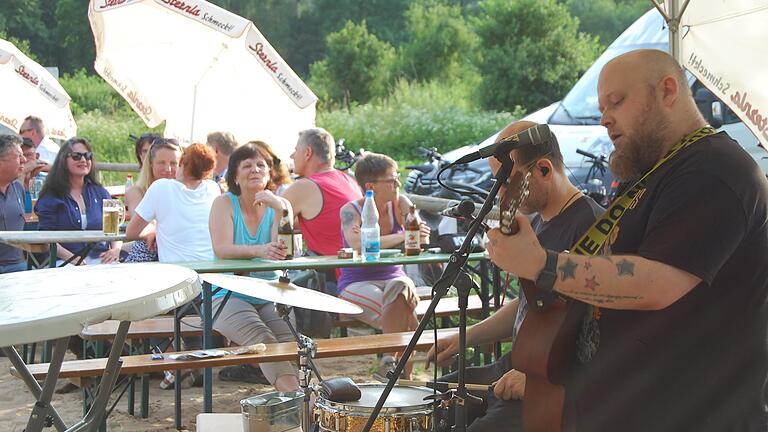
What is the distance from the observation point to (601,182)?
8.55 meters

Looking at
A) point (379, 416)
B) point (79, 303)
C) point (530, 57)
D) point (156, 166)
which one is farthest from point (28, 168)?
point (530, 57)

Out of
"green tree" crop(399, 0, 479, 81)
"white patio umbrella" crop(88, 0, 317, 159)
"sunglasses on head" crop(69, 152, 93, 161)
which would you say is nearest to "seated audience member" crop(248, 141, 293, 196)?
"white patio umbrella" crop(88, 0, 317, 159)

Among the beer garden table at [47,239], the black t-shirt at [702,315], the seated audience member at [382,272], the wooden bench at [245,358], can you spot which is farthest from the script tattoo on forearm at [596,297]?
the beer garden table at [47,239]

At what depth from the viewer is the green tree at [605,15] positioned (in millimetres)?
41312

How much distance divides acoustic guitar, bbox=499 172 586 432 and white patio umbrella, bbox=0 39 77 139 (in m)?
8.77

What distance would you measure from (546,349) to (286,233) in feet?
9.87

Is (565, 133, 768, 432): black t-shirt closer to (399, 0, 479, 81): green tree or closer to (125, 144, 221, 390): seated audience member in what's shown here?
(125, 144, 221, 390): seated audience member

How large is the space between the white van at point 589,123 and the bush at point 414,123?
13866mm

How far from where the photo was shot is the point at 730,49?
417 cm

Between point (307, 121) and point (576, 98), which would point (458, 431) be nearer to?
point (307, 121)

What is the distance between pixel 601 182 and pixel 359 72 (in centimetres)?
2643

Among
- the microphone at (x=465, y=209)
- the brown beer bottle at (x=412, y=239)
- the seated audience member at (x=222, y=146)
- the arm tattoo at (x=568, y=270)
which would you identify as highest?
the seated audience member at (x=222, y=146)

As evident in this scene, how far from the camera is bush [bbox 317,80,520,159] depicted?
25.2 m

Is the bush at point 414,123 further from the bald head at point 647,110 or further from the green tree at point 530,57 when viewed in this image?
the bald head at point 647,110
